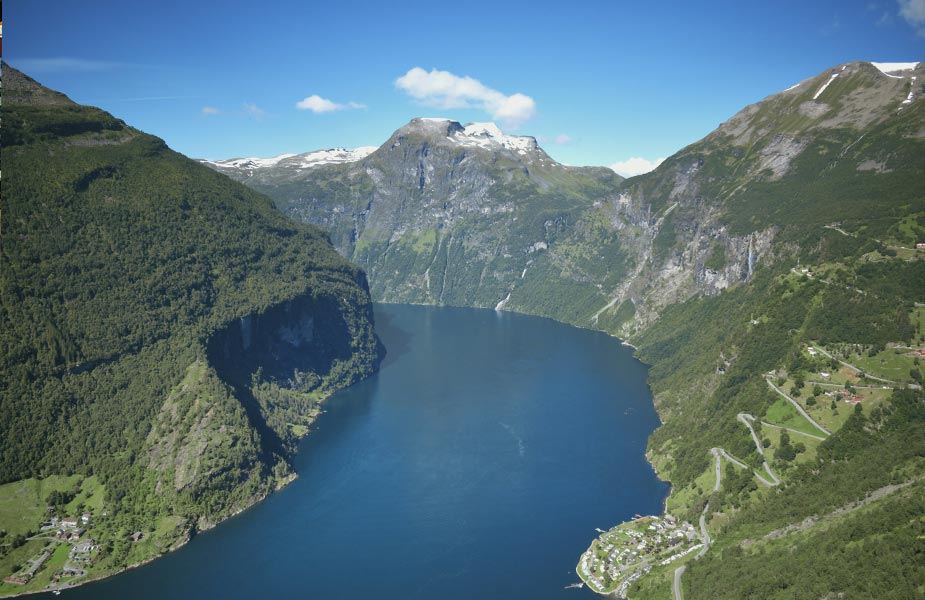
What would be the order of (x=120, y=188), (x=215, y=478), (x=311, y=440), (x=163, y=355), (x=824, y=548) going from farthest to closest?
(x=120, y=188), (x=311, y=440), (x=163, y=355), (x=215, y=478), (x=824, y=548)

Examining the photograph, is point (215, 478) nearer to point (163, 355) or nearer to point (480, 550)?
point (163, 355)

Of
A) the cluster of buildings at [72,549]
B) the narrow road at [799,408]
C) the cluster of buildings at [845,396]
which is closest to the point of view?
the cluster of buildings at [72,549]

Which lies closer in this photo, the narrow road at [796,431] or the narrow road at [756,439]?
the narrow road at [756,439]

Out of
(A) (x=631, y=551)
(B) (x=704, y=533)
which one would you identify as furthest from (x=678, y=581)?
(B) (x=704, y=533)

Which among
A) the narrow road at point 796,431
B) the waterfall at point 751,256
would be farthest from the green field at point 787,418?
the waterfall at point 751,256

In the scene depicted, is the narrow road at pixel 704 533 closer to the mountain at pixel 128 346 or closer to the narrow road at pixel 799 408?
the narrow road at pixel 799 408

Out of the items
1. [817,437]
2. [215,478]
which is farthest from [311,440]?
[817,437]
